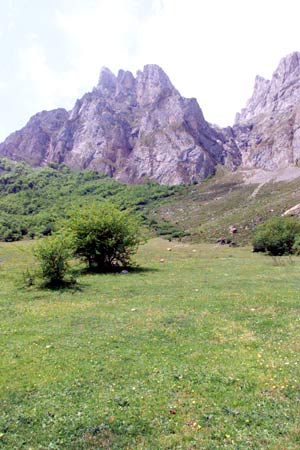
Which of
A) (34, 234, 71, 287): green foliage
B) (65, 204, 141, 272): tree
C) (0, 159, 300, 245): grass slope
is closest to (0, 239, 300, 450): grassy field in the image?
(34, 234, 71, 287): green foliage

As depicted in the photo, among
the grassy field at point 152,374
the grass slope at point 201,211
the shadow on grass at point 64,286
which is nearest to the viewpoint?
the grassy field at point 152,374

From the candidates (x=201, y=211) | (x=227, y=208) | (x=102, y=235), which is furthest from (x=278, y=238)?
(x=201, y=211)

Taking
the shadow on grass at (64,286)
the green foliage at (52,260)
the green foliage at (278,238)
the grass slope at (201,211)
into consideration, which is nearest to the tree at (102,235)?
the green foliage at (52,260)

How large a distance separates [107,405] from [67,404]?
121cm

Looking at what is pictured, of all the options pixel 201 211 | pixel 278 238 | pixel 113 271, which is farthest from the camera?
pixel 201 211

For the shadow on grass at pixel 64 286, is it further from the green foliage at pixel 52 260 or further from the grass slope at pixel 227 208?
the grass slope at pixel 227 208

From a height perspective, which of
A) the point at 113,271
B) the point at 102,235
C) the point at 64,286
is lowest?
the point at 64,286

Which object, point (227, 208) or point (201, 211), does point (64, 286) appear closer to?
point (227, 208)

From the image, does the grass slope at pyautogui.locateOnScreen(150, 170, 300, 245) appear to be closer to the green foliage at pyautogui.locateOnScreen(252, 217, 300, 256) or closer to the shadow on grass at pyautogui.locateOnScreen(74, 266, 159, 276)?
the green foliage at pyautogui.locateOnScreen(252, 217, 300, 256)

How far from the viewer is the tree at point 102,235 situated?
3606 centimetres

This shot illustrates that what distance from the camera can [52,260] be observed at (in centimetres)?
2691

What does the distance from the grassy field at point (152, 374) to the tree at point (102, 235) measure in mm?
14122

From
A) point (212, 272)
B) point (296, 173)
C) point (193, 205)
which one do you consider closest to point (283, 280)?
point (212, 272)

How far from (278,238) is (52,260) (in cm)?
4427
